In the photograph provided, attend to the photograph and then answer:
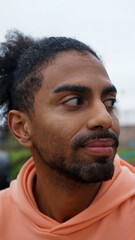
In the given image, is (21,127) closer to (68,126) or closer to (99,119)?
(68,126)

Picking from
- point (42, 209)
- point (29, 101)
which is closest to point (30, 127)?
point (29, 101)

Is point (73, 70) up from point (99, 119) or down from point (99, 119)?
up

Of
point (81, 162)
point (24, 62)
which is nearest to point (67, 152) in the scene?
point (81, 162)

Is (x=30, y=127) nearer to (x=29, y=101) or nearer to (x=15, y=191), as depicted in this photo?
(x=29, y=101)

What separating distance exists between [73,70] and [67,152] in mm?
603

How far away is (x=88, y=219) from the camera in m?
2.37

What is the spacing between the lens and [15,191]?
110 inches

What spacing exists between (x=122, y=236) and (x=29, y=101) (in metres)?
1.22

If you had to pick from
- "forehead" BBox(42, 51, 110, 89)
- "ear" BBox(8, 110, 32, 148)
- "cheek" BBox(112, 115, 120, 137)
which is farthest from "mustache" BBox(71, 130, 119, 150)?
"ear" BBox(8, 110, 32, 148)

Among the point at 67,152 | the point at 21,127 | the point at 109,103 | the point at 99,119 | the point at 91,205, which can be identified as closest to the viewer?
the point at 99,119

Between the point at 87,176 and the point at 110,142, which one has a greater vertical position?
the point at 110,142

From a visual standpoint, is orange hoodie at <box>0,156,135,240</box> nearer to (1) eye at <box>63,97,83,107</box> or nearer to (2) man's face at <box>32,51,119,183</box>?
(2) man's face at <box>32,51,119,183</box>

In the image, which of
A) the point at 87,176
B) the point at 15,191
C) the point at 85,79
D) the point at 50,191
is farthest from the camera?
the point at 15,191

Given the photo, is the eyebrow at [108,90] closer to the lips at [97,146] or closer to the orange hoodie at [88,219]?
the lips at [97,146]
